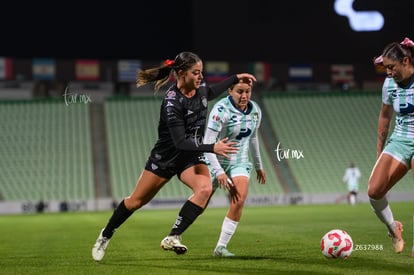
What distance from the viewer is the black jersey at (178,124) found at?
835cm

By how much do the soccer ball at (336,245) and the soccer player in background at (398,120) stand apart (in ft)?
2.18

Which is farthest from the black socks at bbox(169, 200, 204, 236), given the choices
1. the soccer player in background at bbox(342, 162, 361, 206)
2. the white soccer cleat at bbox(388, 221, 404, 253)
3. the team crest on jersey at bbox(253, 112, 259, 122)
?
the soccer player in background at bbox(342, 162, 361, 206)

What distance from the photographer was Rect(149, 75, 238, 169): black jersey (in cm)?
835

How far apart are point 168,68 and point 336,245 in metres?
2.99

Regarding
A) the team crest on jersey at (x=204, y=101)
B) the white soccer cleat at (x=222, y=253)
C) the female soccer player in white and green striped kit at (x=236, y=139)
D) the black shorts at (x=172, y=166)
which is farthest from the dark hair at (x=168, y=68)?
the white soccer cleat at (x=222, y=253)

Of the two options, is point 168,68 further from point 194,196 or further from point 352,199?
point 352,199

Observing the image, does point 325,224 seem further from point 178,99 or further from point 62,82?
point 62,82

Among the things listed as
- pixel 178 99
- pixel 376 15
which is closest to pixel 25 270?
pixel 178 99

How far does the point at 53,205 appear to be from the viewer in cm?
3073

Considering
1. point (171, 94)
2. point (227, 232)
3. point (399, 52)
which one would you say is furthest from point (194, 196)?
point (399, 52)

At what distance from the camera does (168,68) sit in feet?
28.6

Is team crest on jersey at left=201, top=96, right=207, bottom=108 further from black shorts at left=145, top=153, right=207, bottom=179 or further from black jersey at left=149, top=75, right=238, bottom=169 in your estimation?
black shorts at left=145, top=153, right=207, bottom=179

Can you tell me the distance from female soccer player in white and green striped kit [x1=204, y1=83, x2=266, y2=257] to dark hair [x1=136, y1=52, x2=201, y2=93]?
114 centimetres

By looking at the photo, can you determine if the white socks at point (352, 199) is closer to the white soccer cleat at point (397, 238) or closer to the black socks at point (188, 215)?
the white soccer cleat at point (397, 238)
